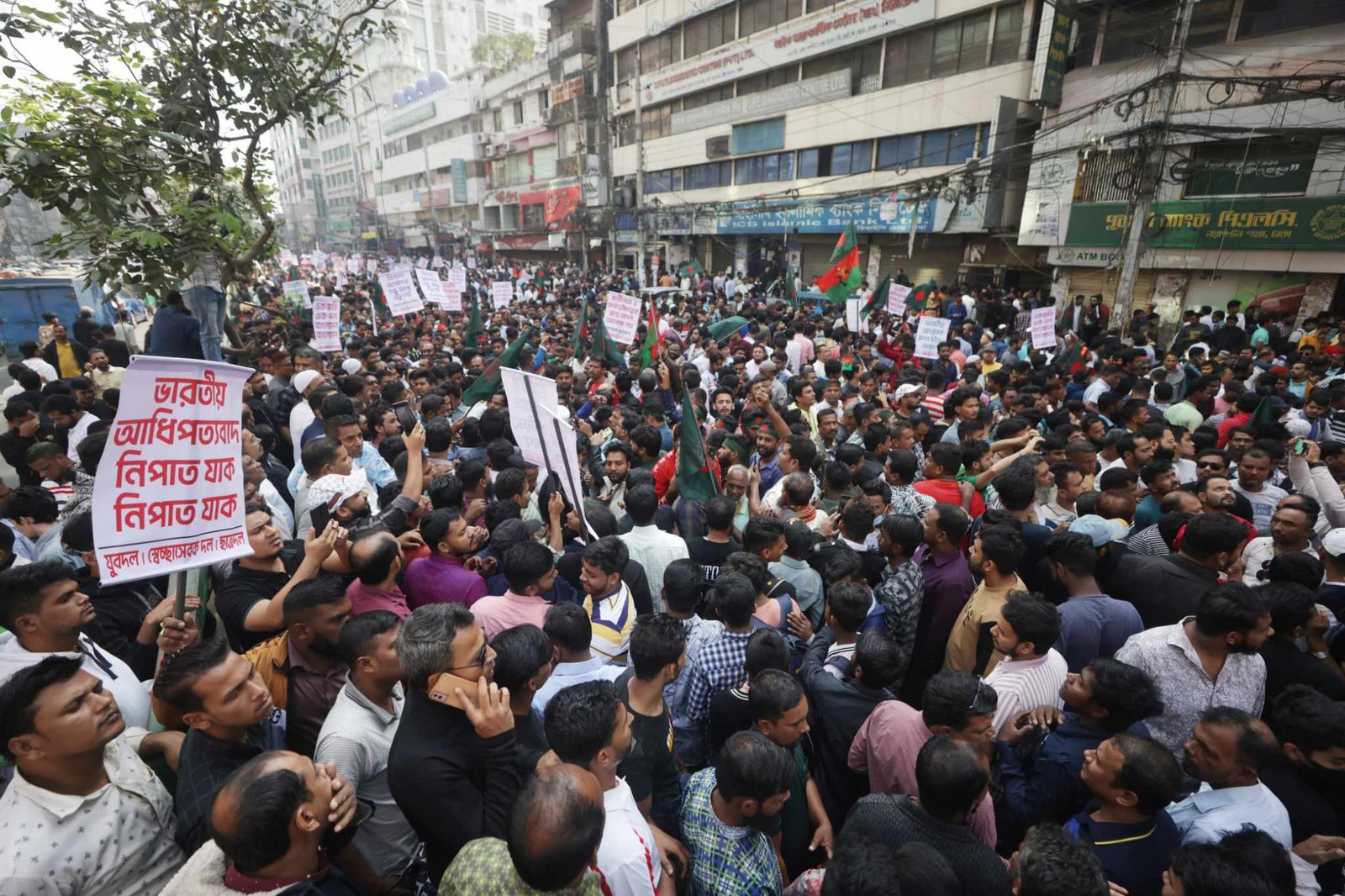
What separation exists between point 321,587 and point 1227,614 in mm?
3563

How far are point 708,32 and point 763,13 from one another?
372 centimetres

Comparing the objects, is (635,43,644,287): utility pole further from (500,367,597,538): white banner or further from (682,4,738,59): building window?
(500,367,597,538): white banner

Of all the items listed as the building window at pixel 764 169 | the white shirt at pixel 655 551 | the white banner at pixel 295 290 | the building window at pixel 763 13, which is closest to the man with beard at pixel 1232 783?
the white shirt at pixel 655 551

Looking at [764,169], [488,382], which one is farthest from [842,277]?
[764,169]

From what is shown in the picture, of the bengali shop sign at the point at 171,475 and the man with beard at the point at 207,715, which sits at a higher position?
the bengali shop sign at the point at 171,475

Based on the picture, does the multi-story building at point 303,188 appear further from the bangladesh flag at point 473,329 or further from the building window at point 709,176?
the bangladesh flag at point 473,329

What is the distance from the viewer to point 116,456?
2.08 metres

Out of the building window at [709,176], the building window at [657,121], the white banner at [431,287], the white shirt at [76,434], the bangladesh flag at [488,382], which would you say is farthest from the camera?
the building window at [657,121]

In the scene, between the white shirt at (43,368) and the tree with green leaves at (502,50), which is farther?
the tree with green leaves at (502,50)

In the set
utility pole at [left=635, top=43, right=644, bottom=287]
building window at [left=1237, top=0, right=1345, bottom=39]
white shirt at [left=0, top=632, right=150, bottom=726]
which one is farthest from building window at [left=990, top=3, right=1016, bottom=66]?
white shirt at [left=0, top=632, right=150, bottom=726]

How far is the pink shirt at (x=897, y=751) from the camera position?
221cm

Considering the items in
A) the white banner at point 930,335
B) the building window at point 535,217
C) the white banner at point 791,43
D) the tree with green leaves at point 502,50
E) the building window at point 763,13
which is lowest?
the white banner at point 930,335

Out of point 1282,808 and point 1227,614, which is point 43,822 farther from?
point 1227,614

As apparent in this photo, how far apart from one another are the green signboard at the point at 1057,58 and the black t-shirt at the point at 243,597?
1843cm
